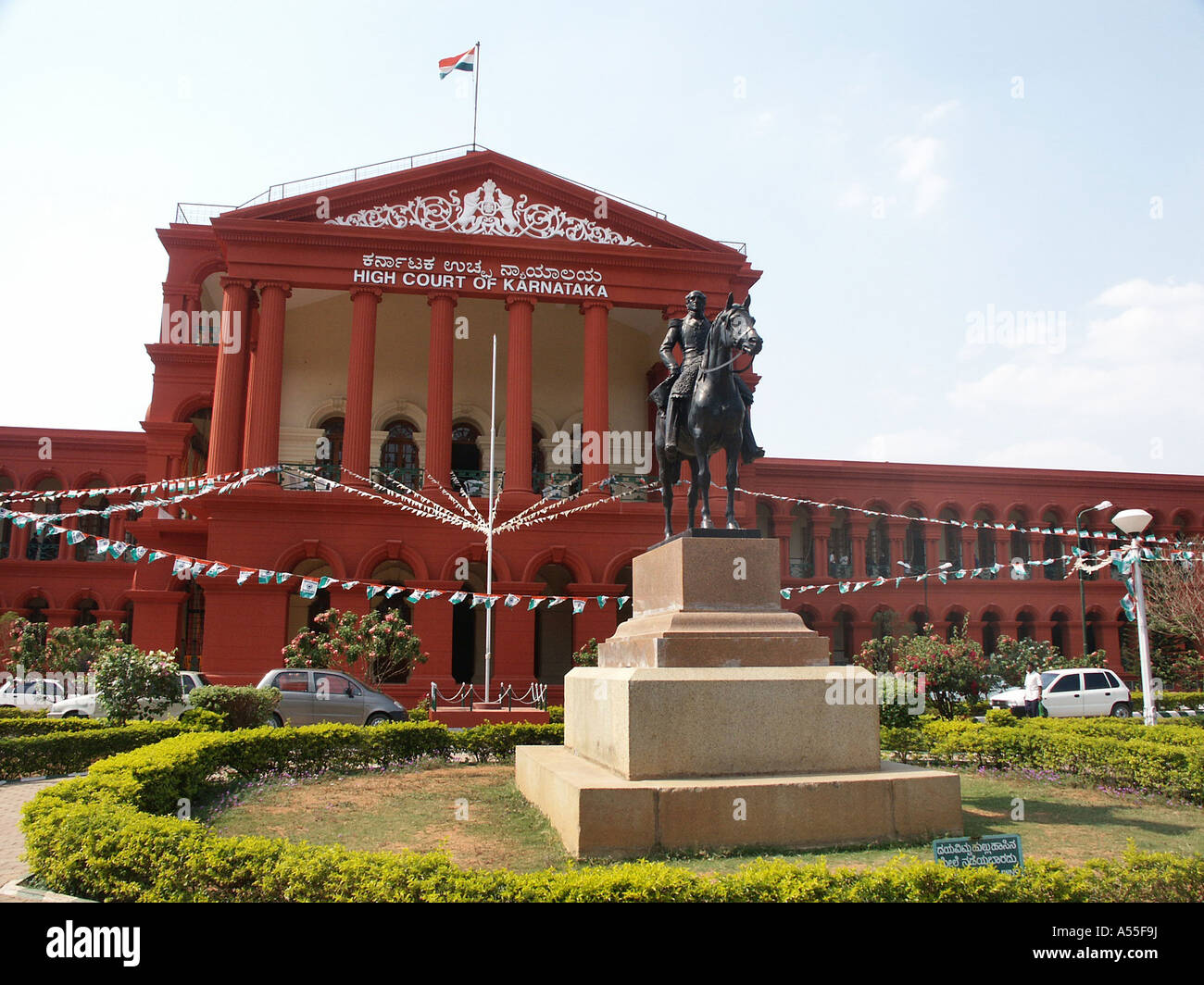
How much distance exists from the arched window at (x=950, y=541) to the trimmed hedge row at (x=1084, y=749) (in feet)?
69.1

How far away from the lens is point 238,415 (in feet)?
80.1

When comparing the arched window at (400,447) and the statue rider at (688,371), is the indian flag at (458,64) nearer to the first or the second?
the arched window at (400,447)

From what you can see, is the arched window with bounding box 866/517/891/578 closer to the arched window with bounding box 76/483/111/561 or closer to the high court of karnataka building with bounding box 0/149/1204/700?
the high court of karnataka building with bounding box 0/149/1204/700

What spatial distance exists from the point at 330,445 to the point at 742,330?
23.3 metres

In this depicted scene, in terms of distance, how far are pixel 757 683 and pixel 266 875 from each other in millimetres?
3577

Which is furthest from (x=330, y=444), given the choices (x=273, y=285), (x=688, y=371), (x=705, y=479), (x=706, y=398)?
(x=706, y=398)

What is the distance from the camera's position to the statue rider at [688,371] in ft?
28.3

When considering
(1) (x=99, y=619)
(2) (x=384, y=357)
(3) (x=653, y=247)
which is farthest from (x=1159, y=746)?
(1) (x=99, y=619)

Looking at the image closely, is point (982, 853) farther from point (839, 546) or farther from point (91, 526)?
point (91, 526)

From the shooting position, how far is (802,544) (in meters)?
33.5

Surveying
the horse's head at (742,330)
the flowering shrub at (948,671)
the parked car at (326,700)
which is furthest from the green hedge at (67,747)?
the flowering shrub at (948,671)
